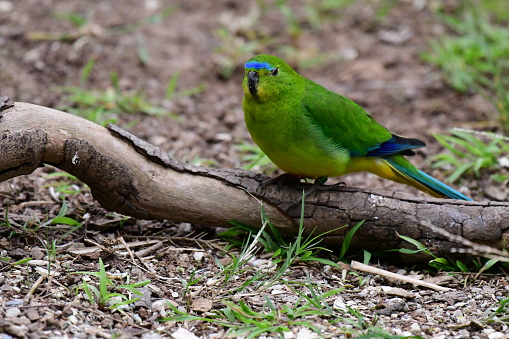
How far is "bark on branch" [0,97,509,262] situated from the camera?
11.6 ft

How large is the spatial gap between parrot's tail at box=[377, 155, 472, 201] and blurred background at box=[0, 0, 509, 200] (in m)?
0.75

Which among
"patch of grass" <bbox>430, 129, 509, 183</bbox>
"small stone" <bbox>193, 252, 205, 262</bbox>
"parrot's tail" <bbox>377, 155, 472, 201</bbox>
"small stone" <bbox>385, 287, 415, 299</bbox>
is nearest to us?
"small stone" <bbox>385, 287, 415, 299</bbox>

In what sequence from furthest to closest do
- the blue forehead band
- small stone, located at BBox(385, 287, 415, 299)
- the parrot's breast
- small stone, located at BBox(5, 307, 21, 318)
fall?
the blue forehead band → the parrot's breast → small stone, located at BBox(385, 287, 415, 299) → small stone, located at BBox(5, 307, 21, 318)

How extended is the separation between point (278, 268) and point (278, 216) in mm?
352

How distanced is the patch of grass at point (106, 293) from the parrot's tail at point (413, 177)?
1.95 m

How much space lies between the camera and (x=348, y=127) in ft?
13.5

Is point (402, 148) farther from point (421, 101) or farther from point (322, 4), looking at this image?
point (322, 4)

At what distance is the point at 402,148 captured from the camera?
13.8 feet

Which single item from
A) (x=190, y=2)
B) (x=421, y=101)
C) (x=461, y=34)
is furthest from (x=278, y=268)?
(x=190, y=2)

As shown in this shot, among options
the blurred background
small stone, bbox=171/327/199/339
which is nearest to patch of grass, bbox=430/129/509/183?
the blurred background

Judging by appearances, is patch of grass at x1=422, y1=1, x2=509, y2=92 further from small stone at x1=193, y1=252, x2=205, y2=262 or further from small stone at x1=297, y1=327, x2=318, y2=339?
small stone at x1=297, y1=327, x2=318, y2=339

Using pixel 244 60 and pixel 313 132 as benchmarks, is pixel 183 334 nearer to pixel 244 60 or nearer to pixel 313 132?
pixel 313 132

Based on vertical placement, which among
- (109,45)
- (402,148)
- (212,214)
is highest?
(109,45)

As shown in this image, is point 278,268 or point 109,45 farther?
point 109,45
